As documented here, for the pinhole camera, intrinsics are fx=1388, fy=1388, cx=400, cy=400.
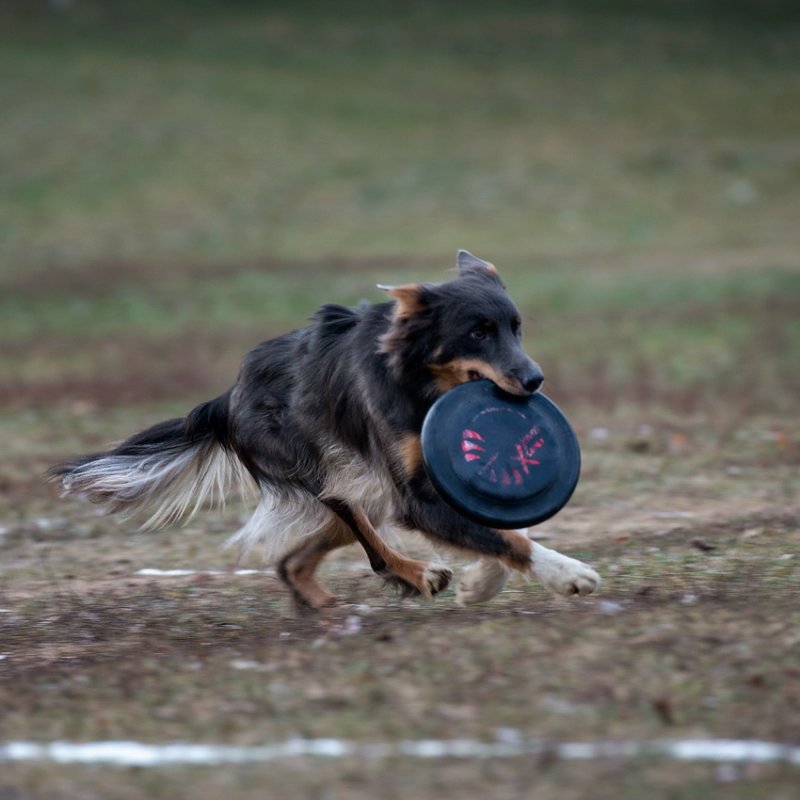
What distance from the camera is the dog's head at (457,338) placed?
620cm

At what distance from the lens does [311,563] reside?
279 inches

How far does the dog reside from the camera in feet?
20.5

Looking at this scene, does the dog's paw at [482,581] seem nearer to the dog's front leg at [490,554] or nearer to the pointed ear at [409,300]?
the dog's front leg at [490,554]

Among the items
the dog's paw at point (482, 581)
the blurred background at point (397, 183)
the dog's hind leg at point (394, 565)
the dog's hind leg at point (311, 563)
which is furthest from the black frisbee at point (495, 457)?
the blurred background at point (397, 183)

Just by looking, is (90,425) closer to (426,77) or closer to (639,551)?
(639,551)

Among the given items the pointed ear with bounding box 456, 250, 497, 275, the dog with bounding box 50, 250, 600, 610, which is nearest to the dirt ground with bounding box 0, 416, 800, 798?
the dog with bounding box 50, 250, 600, 610

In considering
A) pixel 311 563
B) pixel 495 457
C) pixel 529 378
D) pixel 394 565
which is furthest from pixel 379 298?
pixel 529 378

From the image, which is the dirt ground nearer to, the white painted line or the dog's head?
the white painted line

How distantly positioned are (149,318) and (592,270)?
6561 mm

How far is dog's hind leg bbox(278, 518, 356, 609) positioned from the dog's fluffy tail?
0.50 meters

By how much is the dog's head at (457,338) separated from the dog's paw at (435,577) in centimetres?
87

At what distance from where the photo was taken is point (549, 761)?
178 inches

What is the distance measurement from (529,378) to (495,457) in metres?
0.41

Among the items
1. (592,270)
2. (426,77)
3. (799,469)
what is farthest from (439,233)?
(799,469)
